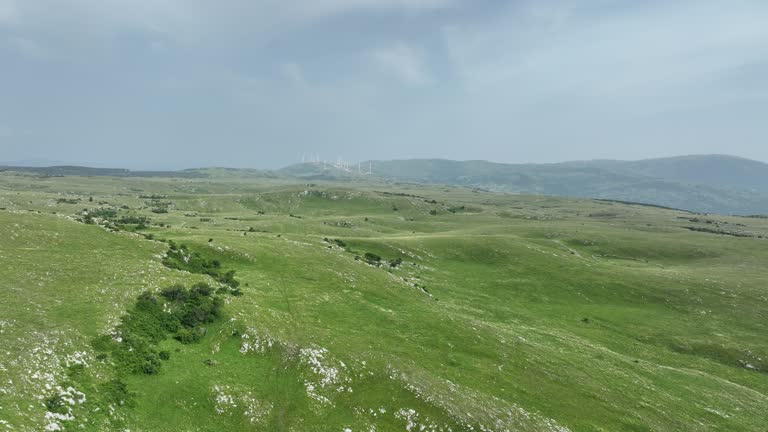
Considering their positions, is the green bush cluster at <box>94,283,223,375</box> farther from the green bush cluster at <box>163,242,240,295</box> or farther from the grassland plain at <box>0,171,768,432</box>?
the green bush cluster at <box>163,242,240,295</box>

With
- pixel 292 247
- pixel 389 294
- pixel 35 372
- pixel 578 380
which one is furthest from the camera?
pixel 292 247

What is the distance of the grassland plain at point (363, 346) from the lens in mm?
27484

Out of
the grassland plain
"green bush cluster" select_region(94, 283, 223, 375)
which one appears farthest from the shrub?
"green bush cluster" select_region(94, 283, 223, 375)

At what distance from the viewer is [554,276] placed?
84500mm

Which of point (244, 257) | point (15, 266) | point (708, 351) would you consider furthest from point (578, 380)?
point (15, 266)

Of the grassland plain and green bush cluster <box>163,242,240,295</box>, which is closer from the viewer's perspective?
the grassland plain

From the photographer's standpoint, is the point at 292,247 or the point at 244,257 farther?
the point at 292,247

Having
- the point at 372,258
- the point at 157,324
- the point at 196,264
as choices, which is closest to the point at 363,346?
the point at 157,324

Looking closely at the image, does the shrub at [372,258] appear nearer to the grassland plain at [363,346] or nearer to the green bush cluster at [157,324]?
the grassland plain at [363,346]

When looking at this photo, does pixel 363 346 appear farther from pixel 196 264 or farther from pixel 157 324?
pixel 196 264

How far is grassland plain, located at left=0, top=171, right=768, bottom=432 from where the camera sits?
90.2 ft

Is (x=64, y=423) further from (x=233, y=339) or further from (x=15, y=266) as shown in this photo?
(x=15, y=266)

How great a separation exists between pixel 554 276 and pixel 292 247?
5865cm

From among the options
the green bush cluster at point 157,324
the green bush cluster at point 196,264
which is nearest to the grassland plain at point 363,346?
the green bush cluster at point 157,324
